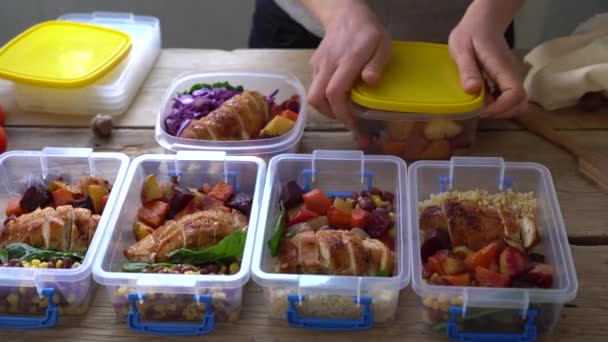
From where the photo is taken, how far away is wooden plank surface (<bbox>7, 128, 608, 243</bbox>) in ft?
3.66

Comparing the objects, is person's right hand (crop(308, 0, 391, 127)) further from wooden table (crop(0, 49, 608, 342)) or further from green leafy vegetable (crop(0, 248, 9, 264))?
green leafy vegetable (crop(0, 248, 9, 264))

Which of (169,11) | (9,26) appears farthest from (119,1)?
(9,26)

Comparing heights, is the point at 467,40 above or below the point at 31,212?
above

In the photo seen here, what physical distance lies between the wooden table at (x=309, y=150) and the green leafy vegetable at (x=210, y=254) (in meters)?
0.06

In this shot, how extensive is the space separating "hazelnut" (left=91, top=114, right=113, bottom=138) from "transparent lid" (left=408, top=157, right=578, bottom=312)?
0.54 meters

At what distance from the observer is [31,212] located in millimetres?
1025

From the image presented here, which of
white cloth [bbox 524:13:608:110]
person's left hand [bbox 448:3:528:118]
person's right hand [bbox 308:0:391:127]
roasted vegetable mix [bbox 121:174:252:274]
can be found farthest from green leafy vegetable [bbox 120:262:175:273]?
white cloth [bbox 524:13:608:110]

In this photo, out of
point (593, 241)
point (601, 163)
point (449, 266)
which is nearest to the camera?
point (449, 266)

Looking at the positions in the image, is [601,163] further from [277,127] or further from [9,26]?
[9,26]

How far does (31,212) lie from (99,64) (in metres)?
0.38

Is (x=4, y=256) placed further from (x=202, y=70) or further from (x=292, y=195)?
(x=202, y=70)

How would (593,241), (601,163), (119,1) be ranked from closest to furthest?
(593,241) < (601,163) < (119,1)

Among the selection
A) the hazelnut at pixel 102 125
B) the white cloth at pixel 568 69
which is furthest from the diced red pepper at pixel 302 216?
the white cloth at pixel 568 69

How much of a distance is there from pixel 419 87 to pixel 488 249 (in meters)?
0.31
